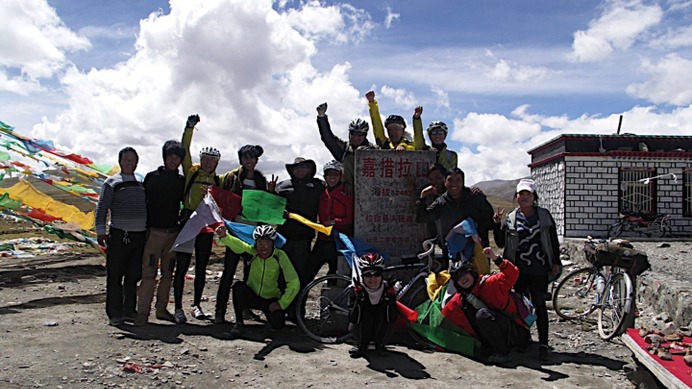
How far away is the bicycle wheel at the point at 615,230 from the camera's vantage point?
66.1 feet

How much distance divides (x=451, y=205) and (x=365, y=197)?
128cm

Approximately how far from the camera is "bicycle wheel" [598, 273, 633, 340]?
696 cm

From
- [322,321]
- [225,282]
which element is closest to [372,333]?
[322,321]

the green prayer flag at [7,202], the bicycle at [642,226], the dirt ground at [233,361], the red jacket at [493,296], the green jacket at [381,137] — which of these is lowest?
the dirt ground at [233,361]

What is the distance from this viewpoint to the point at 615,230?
66.1ft

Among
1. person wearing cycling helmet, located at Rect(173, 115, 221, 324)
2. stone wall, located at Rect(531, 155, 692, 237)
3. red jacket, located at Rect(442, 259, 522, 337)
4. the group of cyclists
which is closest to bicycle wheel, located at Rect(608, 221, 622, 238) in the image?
stone wall, located at Rect(531, 155, 692, 237)

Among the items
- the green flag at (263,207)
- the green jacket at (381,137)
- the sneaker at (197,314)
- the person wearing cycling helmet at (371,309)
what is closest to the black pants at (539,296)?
the person wearing cycling helmet at (371,309)

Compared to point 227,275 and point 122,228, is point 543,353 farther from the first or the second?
point 122,228

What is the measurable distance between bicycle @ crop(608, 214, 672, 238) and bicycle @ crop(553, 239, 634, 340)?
12.3m

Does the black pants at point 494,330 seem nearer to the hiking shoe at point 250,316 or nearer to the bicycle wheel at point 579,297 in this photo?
the bicycle wheel at point 579,297

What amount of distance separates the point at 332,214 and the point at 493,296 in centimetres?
241

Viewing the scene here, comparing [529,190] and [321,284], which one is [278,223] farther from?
[529,190]

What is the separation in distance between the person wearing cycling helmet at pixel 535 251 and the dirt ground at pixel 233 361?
1.79 ft

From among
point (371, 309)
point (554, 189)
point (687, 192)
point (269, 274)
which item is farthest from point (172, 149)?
point (687, 192)
